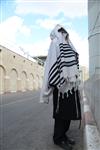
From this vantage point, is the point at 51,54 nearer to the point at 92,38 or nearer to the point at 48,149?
the point at 48,149

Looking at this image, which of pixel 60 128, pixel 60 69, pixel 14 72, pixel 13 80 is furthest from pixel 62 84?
pixel 14 72

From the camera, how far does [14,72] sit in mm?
52531

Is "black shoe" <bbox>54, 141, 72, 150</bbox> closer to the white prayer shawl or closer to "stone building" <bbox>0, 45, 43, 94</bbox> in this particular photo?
the white prayer shawl

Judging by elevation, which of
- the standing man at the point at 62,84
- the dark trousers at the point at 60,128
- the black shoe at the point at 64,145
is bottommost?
the black shoe at the point at 64,145

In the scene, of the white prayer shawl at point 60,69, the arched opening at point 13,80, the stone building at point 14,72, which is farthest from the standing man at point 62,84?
the arched opening at point 13,80

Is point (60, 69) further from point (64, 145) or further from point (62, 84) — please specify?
point (64, 145)

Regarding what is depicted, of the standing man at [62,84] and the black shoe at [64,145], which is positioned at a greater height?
the standing man at [62,84]

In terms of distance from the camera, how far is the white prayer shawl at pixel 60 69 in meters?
5.26

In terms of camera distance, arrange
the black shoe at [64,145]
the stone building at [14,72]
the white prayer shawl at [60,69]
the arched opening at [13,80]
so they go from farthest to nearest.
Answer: the arched opening at [13,80], the stone building at [14,72], the black shoe at [64,145], the white prayer shawl at [60,69]

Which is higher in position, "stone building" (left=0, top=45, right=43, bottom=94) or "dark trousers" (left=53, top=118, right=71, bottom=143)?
"stone building" (left=0, top=45, right=43, bottom=94)

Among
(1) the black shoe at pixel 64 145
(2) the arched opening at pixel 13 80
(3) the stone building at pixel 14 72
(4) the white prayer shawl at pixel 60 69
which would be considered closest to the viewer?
(4) the white prayer shawl at pixel 60 69

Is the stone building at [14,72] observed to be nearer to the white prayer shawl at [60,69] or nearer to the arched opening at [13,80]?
the arched opening at [13,80]

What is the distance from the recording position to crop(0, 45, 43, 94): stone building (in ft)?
149

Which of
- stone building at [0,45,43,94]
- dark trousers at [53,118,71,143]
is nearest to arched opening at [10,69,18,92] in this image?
stone building at [0,45,43,94]
